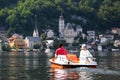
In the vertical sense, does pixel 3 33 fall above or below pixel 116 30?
below

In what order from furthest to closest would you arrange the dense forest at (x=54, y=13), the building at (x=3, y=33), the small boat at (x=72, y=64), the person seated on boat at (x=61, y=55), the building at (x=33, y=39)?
the dense forest at (x=54, y=13)
the building at (x=3, y=33)
the building at (x=33, y=39)
the person seated on boat at (x=61, y=55)
the small boat at (x=72, y=64)

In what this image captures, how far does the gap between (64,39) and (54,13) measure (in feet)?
48.0

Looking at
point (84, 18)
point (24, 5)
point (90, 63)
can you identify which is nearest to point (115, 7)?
point (84, 18)

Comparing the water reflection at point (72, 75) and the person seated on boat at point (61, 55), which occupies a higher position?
the person seated on boat at point (61, 55)

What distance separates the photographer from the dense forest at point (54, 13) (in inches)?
6649

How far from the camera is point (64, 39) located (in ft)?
542

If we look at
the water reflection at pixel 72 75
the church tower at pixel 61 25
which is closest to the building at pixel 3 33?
the church tower at pixel 61 25

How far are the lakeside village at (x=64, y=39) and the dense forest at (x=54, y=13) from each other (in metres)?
2.02

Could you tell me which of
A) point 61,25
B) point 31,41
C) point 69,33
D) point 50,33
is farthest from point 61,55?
point 61,25

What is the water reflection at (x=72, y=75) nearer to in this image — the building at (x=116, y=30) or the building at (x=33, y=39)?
the building at (x=33, y=39)

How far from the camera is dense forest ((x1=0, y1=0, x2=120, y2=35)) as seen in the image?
554ft

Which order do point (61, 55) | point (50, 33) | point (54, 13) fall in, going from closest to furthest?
point (61, 55) → point (50, 33) → point (54, 13)

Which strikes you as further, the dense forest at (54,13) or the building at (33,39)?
the dense forest at (54,13)

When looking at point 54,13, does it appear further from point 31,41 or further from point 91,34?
point 31,41
